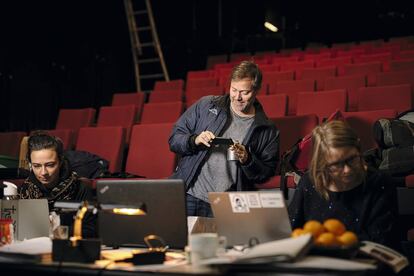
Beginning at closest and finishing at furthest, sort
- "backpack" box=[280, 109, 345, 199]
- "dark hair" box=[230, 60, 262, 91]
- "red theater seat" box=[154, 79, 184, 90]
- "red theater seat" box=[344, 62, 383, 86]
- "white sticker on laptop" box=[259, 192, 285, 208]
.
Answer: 1. "white sticker on laptop" box=[259, 192, 285, 208]
2. "dark hair" box=[230, 60, 262, 91]
3. "backpack" box=[280, 109, 345, 199]
4. "red theater seat" box=[344, 62, 383, 86]
5. "red theater seat" box=[154, 79, 184, 90]

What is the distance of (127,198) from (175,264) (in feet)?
0.90

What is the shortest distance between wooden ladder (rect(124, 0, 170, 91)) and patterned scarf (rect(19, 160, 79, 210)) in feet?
14.9

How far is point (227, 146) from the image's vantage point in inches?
98.8

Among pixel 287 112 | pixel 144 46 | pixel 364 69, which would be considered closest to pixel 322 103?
pixel 287 112

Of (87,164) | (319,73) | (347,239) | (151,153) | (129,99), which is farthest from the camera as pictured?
(129,99)

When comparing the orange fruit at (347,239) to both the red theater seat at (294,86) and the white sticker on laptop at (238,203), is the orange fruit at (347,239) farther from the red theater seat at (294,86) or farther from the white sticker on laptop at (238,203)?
the red theater seat at (294,86)

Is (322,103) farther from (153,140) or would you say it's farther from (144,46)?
(144,46)

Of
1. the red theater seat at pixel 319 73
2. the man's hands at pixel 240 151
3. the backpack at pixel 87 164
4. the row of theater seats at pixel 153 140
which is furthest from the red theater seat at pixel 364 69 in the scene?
the man's hands at pixel 240 151

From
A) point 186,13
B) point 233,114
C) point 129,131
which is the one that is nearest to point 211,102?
point 233,114

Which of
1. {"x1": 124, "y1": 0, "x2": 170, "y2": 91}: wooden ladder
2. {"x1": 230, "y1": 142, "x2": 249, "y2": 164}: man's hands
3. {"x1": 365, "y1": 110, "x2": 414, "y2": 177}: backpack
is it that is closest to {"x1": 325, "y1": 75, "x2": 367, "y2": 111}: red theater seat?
{"x1": 365, "y1": 110, "x2": 414, "y2": 177}: backpack

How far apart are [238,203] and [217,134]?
41.2 inches

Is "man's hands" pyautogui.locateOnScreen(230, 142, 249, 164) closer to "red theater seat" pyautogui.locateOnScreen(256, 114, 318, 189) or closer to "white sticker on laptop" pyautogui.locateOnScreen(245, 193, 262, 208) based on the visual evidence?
"white sticker on laptop" pyautogui.locateOnScreen(245, 193, 262, 208)

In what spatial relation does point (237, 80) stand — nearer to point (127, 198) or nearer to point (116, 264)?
point (127, 198)

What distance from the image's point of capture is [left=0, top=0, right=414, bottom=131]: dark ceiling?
19.5 feet
